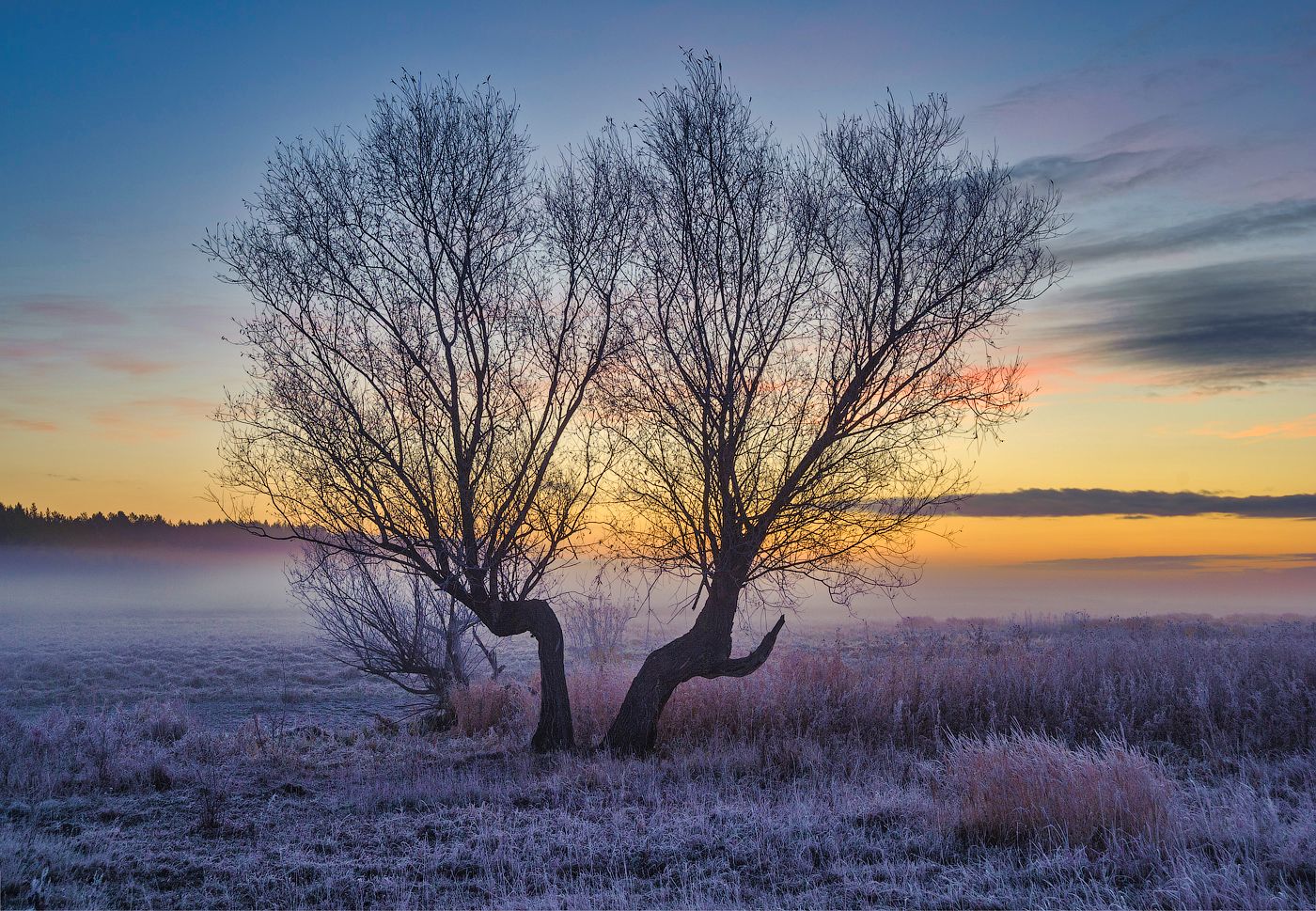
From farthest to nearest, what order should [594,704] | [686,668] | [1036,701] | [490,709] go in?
1. [490,709]
2. [594,704]
3. [1036,701]
4. [686,668]

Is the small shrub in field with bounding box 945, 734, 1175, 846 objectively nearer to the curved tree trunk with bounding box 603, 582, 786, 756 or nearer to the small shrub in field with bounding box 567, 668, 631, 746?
the curved tree trunk with bounding box 603, 582, 786, 756

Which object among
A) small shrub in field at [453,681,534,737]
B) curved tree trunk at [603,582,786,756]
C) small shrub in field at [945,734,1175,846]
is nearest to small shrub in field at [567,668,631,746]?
small shrub in field at [453,681,534,737]

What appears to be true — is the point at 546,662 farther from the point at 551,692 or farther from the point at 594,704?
the point at 594,704

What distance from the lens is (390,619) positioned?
49.1 feet

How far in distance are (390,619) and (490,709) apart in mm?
2450

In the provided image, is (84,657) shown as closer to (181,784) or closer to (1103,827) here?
(181,784)

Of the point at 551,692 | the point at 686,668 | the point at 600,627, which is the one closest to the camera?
the point at 686,668

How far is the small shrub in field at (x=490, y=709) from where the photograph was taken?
14.0 metres

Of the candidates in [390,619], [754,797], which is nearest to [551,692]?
[754,797]

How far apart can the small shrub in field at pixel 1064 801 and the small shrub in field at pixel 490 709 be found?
839 centimetres

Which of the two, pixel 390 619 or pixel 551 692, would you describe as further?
pixel 390 619

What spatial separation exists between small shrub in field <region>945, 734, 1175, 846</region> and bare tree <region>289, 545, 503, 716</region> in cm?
939

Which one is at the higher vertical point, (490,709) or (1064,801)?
(1064,801)

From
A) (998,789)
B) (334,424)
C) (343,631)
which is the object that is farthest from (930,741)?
(343,631)
